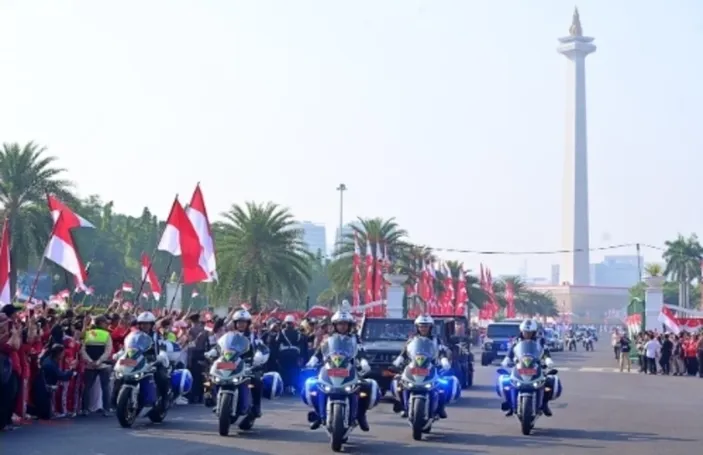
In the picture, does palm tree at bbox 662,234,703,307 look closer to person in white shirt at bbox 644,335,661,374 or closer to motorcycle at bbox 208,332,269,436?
person in white shirt at bbox 644,335,661,374

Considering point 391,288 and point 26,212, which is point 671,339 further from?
point 26,212

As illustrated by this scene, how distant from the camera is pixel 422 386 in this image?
15992 millimetres

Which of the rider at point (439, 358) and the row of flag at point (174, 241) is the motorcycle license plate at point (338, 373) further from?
the row of flag at point (174, 241)

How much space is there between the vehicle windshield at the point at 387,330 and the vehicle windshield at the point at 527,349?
24.9ft

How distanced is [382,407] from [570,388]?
974 centimetres

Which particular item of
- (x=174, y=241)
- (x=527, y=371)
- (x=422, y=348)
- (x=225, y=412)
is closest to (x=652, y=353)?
(x=174, y=241)

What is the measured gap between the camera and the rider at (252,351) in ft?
53.5

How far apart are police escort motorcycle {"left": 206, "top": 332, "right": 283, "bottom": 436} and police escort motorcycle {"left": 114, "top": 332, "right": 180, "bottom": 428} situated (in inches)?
36.6

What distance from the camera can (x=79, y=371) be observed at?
18438mm

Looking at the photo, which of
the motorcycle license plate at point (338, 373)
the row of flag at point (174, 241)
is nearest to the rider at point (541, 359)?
the motorcycle license plate at point (338, 373)

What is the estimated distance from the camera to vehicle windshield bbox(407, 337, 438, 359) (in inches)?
647

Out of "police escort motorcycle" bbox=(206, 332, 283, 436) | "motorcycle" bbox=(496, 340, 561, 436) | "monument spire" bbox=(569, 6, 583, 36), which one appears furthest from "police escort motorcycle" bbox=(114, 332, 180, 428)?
"monument spire" bbox=(569, 6, 583, 36)

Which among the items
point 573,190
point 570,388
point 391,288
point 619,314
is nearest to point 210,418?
point 570,388

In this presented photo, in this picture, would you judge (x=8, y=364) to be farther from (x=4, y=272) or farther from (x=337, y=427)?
(x=337, y=427)
